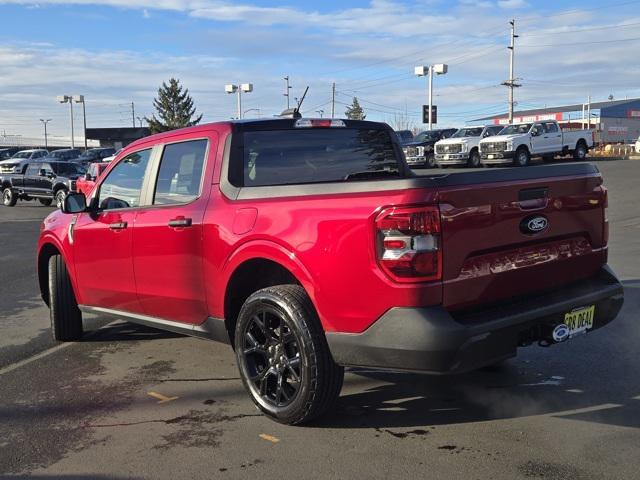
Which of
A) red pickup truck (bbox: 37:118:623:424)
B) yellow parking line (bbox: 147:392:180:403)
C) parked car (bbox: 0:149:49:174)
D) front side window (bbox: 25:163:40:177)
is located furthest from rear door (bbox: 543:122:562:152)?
yellow parking line (bbox: 147:392:180:403)

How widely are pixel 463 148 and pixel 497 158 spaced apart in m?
2.15

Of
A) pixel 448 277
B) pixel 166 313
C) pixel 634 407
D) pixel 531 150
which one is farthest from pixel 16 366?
pixel 531 150

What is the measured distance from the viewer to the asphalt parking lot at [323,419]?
3475 mm

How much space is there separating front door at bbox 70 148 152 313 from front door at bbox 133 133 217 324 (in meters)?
0.15

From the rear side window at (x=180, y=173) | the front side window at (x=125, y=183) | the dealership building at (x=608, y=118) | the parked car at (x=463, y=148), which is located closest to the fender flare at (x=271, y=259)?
the rear side window at (x=180, y=173)

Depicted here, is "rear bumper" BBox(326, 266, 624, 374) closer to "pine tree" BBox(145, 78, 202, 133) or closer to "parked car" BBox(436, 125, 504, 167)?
"parked car" BBox(436, 125, 504, 167)

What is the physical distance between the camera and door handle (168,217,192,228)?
177 inches

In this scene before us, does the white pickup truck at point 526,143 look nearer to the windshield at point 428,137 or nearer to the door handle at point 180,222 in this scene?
the windshield at point 428,137

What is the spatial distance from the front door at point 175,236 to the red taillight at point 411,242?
61.0 inches

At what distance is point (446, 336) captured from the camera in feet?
10.8

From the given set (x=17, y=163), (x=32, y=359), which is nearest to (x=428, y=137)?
(x=17, y=163)

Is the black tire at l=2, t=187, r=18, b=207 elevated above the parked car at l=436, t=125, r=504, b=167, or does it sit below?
below

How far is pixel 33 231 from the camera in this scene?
15414 mm

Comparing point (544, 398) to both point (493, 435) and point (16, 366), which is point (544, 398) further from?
point (16, 366)
